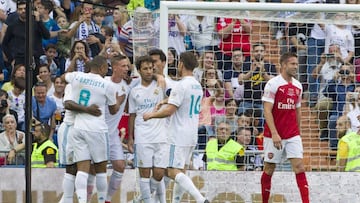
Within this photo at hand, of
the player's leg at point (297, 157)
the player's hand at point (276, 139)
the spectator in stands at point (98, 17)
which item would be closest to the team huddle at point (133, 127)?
the player's hand at point (276, 139)

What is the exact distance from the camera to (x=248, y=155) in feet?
52.4

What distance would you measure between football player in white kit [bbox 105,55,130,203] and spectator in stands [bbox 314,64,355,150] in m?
3.13

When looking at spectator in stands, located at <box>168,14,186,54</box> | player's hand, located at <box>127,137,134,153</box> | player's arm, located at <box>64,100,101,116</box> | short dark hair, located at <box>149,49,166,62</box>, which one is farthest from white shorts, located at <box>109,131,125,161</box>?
spectator in stands, located at <box>168,14,186,54</box>

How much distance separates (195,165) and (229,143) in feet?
1.91

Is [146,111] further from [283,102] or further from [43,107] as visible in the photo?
[43,107]

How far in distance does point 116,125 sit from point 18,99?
94.1 inches

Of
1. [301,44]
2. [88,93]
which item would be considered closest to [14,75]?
[88,93]

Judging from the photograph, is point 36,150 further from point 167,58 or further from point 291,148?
point 291,148

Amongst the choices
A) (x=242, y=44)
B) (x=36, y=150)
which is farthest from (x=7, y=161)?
(x=242, y=44)

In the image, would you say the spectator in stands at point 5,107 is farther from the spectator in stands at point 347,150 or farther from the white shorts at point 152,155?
→ the spectator in stands at point 347,150

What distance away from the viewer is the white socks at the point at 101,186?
1409 centimetres

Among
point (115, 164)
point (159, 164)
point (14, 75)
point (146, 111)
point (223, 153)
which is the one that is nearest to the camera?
point (159, 164)

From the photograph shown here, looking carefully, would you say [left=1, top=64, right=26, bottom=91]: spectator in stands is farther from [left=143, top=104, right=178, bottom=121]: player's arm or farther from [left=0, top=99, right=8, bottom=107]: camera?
[left=143, top=104, right=178, bottom=121]: player's arm

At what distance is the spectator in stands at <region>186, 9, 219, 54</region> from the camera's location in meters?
16.0
